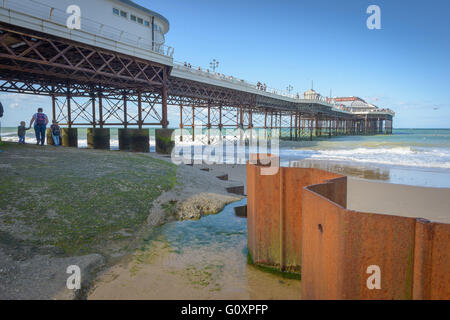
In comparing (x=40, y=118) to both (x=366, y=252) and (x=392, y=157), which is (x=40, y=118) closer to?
(x=366, y=252)

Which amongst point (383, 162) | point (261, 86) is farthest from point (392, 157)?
point (261, 86)

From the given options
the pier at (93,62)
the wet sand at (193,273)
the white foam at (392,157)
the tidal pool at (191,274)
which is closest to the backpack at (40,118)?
the pier at (93,62)

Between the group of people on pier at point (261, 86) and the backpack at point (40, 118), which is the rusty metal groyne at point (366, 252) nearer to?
the backpack at point (40, 118)

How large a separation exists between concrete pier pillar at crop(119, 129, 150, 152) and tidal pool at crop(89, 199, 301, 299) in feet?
45.1

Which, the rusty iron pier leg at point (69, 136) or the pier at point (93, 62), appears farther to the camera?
the rusty iron pier leg at point (69, 136)

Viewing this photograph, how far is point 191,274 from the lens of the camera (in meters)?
3.93

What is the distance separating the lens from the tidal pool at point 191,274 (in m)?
3.48

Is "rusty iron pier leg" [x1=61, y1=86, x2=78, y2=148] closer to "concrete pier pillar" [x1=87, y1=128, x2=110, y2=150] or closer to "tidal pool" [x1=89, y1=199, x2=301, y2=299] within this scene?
"concrete pier pillar" [x1=87, y1=128, x2=110, y2=150]

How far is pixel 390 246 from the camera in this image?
1979 mm

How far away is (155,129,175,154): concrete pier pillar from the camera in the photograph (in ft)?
57.2

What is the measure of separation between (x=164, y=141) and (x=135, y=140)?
2367mm

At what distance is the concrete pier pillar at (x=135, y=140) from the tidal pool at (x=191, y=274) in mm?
13747

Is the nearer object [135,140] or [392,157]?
[135,140]

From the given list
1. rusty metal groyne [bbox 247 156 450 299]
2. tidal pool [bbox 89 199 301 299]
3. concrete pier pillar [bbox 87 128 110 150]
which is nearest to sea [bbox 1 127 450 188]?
concrete pier pillar [bbox 87 128 110 150]
